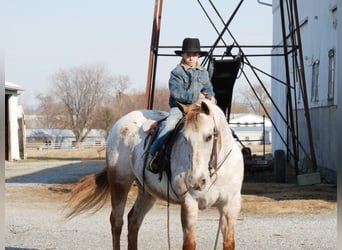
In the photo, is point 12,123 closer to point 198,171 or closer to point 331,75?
point 331,75

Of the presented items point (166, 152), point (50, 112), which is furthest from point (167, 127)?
point (50, 112)

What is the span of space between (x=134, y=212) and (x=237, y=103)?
114746 mm

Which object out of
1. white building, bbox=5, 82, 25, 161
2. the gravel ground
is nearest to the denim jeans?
the gravel ground

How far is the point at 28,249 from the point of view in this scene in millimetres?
9258

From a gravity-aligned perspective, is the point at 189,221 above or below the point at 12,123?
above

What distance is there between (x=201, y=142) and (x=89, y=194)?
2.95 m

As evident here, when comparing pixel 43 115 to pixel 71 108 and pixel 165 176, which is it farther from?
pixel 165 176

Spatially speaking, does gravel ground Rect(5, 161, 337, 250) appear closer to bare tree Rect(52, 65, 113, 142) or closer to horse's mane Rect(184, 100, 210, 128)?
horse's mane Rect(184, 100, 210, 128)

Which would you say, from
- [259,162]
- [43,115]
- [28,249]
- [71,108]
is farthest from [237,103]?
[28,249]

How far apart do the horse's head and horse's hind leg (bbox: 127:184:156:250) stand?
1.82m

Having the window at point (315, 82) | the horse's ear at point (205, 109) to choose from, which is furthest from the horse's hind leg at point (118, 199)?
the window at point (315, 82)

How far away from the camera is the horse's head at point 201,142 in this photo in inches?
249

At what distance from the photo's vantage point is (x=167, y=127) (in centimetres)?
732

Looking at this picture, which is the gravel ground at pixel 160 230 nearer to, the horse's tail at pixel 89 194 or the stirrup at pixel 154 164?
the horse's tail at pixel 89 194
